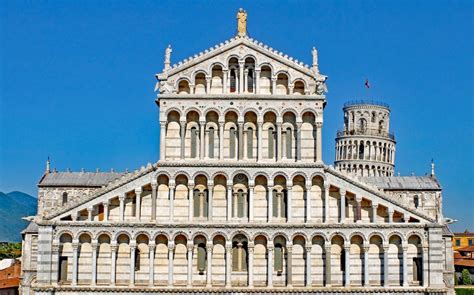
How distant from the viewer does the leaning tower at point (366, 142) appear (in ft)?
319

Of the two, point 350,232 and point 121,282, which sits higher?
point 350,232

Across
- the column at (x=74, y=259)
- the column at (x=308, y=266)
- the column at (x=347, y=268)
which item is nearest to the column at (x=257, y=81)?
the column at (x=308, y=266)

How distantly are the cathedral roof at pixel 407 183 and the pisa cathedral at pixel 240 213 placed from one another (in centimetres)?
2362

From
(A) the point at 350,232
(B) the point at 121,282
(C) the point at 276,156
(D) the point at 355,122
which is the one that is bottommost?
(B) the point at 121,282

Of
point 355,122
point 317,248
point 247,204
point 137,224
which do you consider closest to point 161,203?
point 137,224

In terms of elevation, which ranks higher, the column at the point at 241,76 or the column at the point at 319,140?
the column at the point at 241,76

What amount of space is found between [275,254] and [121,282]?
7084 millimetres

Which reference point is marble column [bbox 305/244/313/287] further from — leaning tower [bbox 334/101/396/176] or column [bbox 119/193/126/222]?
leaning tower [bbox 334/101/396/176]

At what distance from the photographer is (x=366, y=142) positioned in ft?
319

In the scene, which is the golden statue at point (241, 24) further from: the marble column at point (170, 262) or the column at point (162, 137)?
the marble column at point (170, 262)

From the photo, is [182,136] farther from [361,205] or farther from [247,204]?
[361,205]

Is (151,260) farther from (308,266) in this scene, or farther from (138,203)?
(308,266)

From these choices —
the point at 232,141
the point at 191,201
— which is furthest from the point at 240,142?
the point at 191,201

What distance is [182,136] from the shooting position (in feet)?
116
